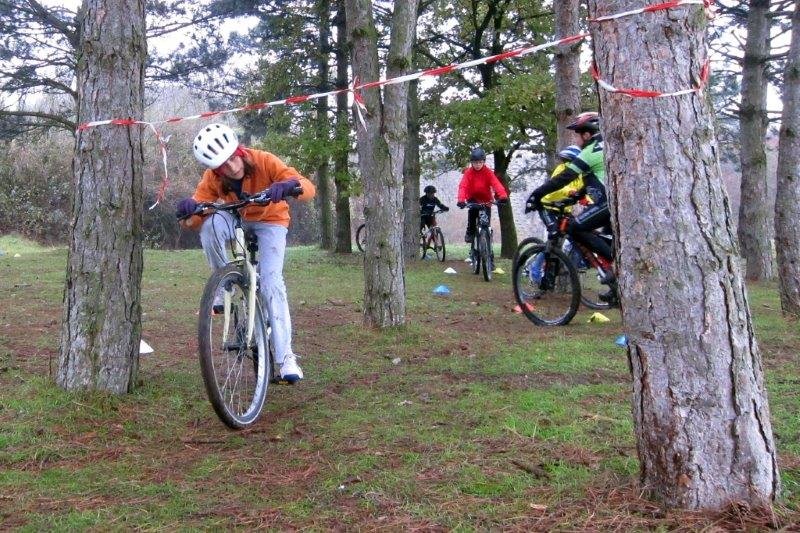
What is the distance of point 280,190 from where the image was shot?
4457 millimetres

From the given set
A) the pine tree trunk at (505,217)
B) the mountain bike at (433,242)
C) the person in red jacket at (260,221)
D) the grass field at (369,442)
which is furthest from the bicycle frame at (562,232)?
the pine tree trunk at (505,217)

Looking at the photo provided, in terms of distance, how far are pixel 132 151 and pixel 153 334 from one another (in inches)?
110

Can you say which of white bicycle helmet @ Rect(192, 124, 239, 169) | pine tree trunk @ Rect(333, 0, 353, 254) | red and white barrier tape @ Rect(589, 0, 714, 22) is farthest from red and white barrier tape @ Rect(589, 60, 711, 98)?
pine tree trunk @ Rect(333, 0, 353, 254)

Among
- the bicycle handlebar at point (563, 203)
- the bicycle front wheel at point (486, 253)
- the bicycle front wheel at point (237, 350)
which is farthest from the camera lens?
the bicycle front wheel at point (486, 253)

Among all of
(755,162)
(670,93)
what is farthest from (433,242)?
(670,93)

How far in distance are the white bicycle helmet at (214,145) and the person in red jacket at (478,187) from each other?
8.15 m

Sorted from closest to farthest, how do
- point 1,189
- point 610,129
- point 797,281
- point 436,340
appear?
point 610,129
point 436,340
point 797,281
point 1,189

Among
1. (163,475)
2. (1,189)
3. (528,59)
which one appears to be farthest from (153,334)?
(1,189)

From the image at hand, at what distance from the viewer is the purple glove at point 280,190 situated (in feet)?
14.6

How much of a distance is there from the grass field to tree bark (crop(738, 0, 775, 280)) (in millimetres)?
7287

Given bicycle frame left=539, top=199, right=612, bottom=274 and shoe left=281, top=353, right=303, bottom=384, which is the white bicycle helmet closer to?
shoe left=281, top=353, right=303, bottom=384

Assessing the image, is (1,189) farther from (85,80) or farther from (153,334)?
(85,80)

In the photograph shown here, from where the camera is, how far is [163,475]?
355 cm

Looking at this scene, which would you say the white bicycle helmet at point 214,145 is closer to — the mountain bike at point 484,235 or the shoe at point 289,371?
the shoe at point 289,371
